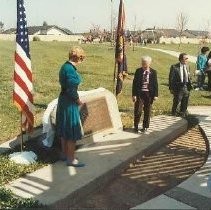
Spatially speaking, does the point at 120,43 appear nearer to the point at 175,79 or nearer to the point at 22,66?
the point at 175,79

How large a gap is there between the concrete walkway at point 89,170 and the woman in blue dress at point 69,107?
1.05 feet

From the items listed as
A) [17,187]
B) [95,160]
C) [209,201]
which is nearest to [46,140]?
[95,160]

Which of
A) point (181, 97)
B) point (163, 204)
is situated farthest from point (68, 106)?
point (181, 97)

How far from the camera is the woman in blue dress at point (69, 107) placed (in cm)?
710

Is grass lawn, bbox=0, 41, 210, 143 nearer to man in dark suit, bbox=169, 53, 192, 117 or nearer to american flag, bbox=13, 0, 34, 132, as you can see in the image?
man in dark suit, bbox=169, 53, 192, 117

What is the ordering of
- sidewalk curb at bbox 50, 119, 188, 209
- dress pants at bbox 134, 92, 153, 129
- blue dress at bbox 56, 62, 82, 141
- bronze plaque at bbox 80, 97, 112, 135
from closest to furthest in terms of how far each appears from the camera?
1. sidewalk curb at bbox 50, 119, 188, 209
2. blue dress at bbox 56, 62, 82, 141
3. bronze plaque at bbox 80, 97, 112, 135
4. dress pants at bbox 134, 92, 153, 129

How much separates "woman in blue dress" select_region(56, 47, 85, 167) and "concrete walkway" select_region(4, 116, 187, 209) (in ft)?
1.05

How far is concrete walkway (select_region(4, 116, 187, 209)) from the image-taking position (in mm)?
6336

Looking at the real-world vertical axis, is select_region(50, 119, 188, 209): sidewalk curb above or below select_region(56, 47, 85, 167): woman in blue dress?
below

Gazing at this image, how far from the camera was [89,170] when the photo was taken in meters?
7.30

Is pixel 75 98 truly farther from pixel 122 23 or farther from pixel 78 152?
pixel 122 23

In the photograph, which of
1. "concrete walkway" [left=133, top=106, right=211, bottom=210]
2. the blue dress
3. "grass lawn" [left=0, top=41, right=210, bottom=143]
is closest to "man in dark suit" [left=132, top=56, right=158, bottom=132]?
"grass lawn" [left=0, top=41, right=210, bottom=143]

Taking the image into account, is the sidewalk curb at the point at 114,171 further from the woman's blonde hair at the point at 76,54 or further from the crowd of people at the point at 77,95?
the woman's blonde hair at the point at 76,54

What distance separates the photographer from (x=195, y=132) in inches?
410
